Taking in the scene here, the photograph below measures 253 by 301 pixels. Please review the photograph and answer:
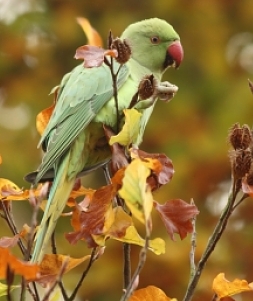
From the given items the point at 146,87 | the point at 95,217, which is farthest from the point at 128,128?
the point at 95,217

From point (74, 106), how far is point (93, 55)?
653mm

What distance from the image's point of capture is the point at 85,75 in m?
2.16

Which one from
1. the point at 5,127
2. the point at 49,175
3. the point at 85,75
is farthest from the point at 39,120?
the point at 5,127

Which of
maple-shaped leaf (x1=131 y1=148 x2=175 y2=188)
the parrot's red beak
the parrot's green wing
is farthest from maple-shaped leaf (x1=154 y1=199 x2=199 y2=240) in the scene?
the parrot's red beak

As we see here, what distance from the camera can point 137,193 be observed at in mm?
1172

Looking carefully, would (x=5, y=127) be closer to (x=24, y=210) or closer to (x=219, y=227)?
(x=24, y=210)

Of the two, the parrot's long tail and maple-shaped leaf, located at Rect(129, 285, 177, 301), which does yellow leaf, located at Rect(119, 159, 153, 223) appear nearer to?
maple-shaped leaf, located at Rect(129, 285, 177, 301)

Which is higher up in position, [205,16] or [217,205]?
[205,16]

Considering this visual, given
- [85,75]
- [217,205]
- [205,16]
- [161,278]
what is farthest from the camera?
[205,16]

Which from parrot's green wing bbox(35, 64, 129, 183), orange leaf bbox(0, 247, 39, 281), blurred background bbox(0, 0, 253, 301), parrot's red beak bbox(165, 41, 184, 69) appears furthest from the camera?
blurred background bbox(0, 0, 253, 301)

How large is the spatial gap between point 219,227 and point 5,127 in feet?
10.5

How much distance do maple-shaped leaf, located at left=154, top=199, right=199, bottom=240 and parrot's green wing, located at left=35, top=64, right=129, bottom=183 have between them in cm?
55

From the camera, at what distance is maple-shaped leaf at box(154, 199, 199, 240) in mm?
1357

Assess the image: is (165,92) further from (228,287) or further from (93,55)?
(228,287)
